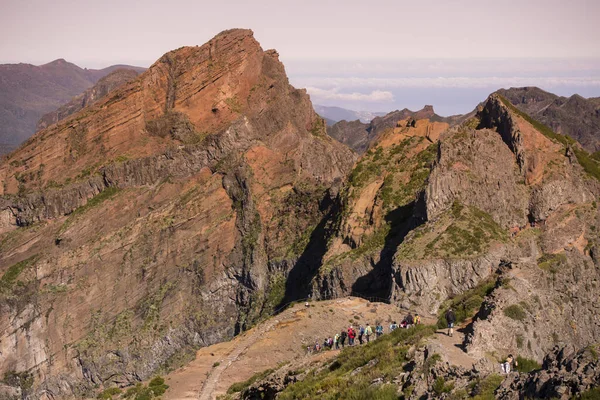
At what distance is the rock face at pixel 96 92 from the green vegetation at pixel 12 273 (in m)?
86.7

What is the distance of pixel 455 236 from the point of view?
127 feet

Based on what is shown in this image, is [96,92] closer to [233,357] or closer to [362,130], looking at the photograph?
[362,130]

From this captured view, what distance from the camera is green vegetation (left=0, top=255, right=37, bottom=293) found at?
60094 millimetres

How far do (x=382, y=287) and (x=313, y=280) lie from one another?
7.20 metres

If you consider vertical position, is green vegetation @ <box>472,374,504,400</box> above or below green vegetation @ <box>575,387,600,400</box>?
below

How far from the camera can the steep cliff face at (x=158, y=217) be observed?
58.2 m

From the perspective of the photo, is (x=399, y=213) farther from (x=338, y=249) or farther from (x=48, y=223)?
(x=48, y=223)

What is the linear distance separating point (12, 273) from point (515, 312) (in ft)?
169

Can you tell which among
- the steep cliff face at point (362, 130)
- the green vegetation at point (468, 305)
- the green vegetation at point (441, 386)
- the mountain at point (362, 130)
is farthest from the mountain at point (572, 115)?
the green vegetation at point (441, 386)

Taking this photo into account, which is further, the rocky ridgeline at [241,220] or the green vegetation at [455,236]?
the rocky ridgeline at [241,220]

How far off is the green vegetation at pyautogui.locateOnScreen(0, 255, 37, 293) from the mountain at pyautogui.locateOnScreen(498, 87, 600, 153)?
98952 millimetres

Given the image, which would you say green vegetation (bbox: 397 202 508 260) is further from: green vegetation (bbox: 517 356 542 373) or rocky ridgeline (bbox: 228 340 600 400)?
rocky ridgeline (bbox: 228 340 600 400)

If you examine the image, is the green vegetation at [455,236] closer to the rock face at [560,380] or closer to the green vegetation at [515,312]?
the green vegetation at [515,312]

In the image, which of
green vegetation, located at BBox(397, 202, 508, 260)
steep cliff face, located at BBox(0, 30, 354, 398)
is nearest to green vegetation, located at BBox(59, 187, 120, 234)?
steep cliff face, located at BBox(0, 30, 354, 398)
